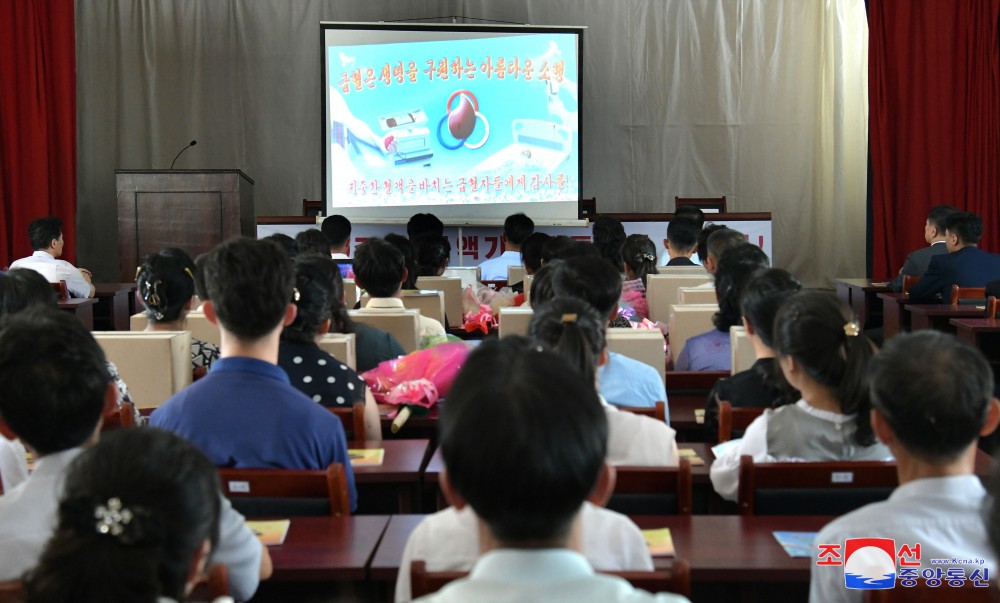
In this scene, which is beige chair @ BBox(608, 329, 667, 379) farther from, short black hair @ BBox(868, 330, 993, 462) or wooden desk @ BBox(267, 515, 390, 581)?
short black hair @ BBox(868, 330, 993, 462)

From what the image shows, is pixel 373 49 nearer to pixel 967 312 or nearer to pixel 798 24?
pixel 798 24

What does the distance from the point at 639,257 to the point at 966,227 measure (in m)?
1.97

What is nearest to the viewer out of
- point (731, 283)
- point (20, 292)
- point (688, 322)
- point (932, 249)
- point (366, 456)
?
point (366, 456)

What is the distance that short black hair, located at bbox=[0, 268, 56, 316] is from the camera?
313cm

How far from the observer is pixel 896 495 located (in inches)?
63.3

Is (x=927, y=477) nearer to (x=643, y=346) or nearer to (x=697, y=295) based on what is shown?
(x=643, y=346)

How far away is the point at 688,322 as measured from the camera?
13.7 ft

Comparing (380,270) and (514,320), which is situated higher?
(380,270)

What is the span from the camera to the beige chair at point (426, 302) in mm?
4695

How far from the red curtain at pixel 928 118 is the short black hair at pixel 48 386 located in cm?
781

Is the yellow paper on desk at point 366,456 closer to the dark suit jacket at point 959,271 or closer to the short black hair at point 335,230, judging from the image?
the short black hair at point 335,230

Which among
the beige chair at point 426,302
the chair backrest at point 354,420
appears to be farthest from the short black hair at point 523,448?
the beige chair at point 426,302

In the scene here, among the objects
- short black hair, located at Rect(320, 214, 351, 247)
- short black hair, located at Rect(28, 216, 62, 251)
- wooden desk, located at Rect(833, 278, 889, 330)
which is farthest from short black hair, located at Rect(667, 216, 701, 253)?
short black hair, located at Rect(28, 216, 62, 251)

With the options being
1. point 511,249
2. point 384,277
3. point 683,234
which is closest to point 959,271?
point 683,234
